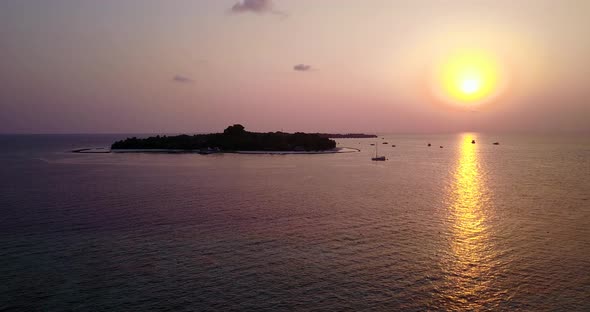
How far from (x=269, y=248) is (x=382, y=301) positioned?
395 inches

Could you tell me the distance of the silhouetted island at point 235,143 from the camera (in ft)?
513

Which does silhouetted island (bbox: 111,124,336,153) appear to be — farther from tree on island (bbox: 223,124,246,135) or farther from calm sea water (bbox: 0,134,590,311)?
calm sea water (bbox: 0,134,590,311)

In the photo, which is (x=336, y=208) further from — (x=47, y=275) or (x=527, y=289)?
(x=47, y=275)

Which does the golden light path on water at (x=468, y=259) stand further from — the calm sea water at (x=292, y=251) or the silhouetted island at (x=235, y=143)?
the silhouetted island at (x=235, y=143)

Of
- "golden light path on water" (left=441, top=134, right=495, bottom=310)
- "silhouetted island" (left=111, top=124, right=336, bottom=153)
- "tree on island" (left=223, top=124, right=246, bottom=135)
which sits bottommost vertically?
"golden light path on water" (left=441, top=134, right=495, bottom=310)

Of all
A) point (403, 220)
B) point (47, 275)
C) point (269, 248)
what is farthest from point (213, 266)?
point (403, 220)

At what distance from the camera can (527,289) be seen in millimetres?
20672

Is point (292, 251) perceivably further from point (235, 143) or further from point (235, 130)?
point (235, 130)

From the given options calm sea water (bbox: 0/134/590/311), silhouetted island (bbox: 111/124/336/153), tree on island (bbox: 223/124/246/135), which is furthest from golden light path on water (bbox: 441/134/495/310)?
tree on island (bbox: 223/124/246/135)

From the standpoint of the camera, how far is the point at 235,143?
161375 millimetres

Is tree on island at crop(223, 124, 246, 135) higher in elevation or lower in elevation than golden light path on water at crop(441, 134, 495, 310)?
higher

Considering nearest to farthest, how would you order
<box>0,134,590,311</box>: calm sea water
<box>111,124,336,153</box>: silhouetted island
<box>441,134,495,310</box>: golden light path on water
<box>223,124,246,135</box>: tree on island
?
<box>0,134,590,311</box>: calm sea water, <box>441,134,495,310</box>: golden light path on water, <box>111,124,336,153</box>: silhouetted island, <box>223,124,246,135</box>: tree on island

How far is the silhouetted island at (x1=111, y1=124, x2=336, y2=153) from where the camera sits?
156500mm

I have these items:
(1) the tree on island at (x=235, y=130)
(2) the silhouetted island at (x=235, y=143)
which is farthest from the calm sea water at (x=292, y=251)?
(1) the tree on island at (x=235, y=130)
